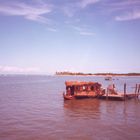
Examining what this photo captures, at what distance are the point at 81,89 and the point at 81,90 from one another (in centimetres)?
20

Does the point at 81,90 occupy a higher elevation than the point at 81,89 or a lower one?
lower

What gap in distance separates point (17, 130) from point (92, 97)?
2308cm

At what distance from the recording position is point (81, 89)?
4259 cm

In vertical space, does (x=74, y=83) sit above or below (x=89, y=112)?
above

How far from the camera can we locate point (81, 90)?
42625 mm

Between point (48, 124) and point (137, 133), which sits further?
point (48, 124)

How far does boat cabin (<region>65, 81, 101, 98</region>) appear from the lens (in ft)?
136

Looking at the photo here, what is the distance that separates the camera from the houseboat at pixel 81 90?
41.2 m

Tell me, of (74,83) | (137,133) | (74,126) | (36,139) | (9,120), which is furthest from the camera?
(74,83)

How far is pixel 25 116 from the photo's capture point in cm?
2686

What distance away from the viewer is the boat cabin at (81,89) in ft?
136

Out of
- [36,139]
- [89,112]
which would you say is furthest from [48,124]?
[89,112]

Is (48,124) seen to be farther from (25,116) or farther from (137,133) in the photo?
(137,133)

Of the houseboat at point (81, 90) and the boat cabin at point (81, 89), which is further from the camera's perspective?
the boat cabin at point (81, 89)
